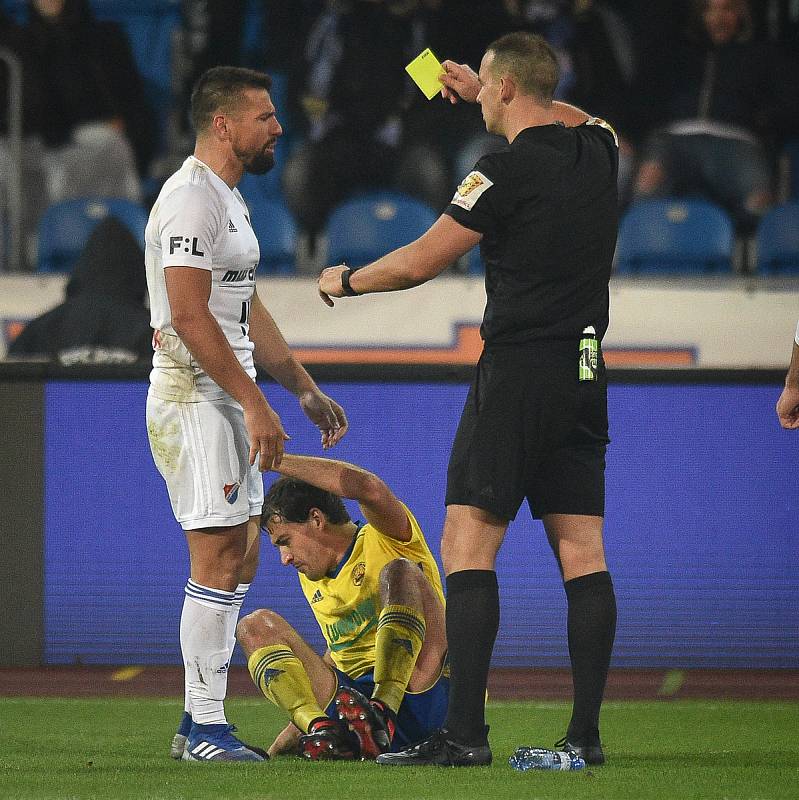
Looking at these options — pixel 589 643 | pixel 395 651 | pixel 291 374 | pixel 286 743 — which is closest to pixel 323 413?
pixel 291 374

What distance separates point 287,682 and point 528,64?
182 centimetres

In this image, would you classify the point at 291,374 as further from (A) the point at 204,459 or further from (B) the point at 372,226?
(B) the point at 372,226

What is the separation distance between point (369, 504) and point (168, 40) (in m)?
7.07

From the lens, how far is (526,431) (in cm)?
381

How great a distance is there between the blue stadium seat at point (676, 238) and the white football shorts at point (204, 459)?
199 inches

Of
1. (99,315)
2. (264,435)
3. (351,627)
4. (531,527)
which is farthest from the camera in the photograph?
(99,315)

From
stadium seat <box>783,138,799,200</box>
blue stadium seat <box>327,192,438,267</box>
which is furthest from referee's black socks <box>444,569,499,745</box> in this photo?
stadium seat <box>783,138,799,200</box>

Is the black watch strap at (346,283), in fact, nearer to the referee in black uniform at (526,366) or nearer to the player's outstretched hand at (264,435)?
the referee in black uniform at (526,366)

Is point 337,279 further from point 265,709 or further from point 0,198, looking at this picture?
point 0,198

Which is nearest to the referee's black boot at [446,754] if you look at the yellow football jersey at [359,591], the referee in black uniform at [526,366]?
the referee in black uniform at [526,366]

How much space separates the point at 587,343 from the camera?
3848mm

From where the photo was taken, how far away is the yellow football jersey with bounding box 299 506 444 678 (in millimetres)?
4438

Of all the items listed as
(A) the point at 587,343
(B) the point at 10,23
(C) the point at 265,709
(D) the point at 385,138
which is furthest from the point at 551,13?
(A) the point at 587,343

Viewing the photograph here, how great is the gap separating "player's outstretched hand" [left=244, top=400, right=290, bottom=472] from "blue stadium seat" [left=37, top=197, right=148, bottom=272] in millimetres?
5373
